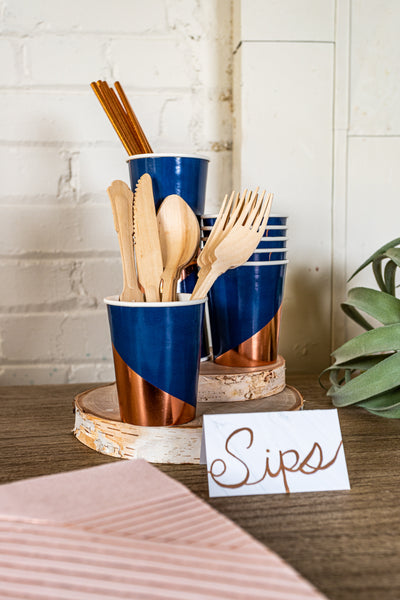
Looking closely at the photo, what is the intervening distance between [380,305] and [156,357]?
33 cm

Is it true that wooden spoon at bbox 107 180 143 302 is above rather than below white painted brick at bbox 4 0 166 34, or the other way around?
below

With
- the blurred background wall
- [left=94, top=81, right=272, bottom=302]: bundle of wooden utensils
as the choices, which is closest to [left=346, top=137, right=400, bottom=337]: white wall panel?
the blurred background wall

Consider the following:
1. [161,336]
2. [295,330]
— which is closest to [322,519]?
[161,336]

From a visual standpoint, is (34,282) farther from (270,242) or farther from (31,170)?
(270,242)

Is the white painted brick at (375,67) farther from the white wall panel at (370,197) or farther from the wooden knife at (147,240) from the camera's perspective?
the wooden knife at (147,240)

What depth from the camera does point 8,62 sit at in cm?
94

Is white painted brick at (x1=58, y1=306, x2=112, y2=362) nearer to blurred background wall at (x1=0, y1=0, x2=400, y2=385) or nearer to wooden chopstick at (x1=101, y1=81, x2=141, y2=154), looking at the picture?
blurred background wall at (x1=0, y1=0, x2=400, y2=385)

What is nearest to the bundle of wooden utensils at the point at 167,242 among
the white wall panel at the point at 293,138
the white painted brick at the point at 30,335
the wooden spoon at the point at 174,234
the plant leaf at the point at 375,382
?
the wooden spoon at the point at 174,234

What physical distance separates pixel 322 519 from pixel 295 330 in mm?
561

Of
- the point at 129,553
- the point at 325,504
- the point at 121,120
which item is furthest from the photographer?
the point at 121,120

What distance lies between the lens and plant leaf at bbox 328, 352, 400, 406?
64 centimetres

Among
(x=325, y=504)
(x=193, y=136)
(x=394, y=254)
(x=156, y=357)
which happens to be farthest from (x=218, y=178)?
(x=325, y=504)

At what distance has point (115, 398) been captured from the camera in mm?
642

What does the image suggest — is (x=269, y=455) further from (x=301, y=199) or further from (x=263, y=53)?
(x=263, y=53)
